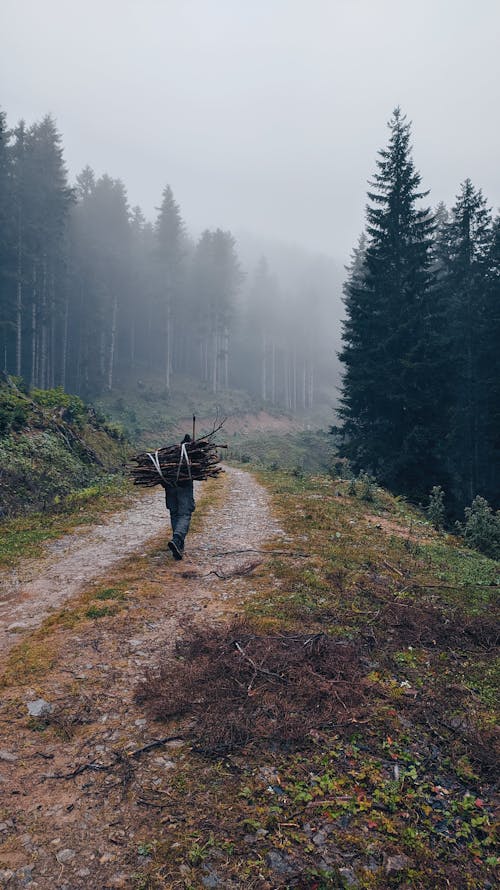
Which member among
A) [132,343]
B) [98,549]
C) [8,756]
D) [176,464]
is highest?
[132,343]

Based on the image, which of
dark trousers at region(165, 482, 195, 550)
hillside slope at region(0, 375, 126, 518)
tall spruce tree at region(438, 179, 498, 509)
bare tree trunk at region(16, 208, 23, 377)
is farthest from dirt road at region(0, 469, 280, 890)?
bare tree trunk at region(16, 208, 23, 377)

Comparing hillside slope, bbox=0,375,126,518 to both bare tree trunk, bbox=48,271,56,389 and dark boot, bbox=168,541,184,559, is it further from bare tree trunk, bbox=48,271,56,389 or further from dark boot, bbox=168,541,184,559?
bare tree trunk, bbox=48,271,56,389

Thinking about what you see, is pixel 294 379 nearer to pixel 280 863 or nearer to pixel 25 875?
pixel 280 863

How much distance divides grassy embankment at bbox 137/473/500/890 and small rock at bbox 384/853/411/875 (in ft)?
0.04

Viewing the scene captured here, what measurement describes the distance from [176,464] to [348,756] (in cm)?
598

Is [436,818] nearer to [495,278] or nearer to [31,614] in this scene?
[31,614]

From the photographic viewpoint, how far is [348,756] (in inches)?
136

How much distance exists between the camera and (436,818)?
9.64 feet

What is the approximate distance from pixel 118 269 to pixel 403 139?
43.8m

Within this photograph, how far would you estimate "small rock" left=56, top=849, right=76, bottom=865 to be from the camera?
2650 millimetres

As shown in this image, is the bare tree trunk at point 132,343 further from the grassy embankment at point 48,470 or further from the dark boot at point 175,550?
the dark boot at point 175,550

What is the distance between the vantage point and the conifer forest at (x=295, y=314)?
19375 mm

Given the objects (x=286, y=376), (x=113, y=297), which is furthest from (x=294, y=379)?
(x=113, y=297)

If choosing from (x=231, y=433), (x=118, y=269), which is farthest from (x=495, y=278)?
(x=118, y=269)
